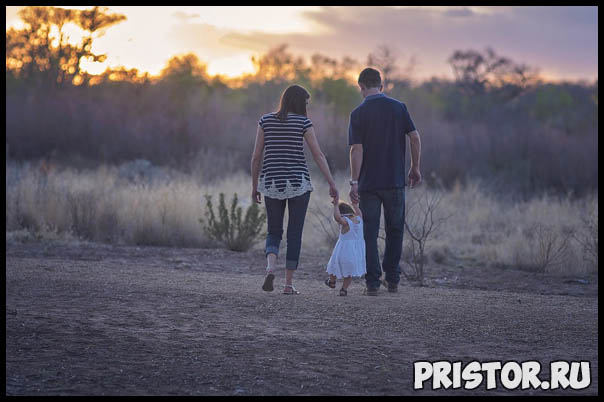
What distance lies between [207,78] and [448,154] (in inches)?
739

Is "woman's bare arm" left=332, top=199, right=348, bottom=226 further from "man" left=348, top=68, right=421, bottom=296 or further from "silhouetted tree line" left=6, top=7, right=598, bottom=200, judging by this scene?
"silhouetted tree line" left=6, top=7, right=598, bottom=200

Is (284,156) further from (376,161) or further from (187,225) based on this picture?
(187,225)

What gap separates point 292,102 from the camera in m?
7.13

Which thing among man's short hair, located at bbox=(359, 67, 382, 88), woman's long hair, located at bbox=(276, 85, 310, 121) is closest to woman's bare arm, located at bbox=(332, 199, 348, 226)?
woman's long hair, located at bbox=(276, 85, 310, 121)

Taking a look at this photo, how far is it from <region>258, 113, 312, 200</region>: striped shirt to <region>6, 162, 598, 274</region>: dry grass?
4.70 metres

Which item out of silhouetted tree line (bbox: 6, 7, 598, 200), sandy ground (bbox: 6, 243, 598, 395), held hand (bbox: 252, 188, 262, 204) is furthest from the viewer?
silhouetted tree line (bbox: 6, 7, 598, 200)

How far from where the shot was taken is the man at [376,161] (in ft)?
24.3

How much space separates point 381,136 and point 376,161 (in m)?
0.22

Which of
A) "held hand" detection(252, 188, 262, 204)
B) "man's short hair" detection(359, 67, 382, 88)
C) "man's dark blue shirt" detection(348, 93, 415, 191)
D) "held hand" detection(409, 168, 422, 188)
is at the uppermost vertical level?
"man's short hair" detection(359, 67, 382, 88)

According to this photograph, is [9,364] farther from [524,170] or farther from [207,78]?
[207,78]

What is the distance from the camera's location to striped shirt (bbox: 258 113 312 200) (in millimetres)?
7137

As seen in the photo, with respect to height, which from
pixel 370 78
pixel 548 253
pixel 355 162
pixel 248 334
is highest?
pixel 370 78

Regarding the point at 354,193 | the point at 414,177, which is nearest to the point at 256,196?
the point at 354,193

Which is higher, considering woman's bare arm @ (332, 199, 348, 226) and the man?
the man
